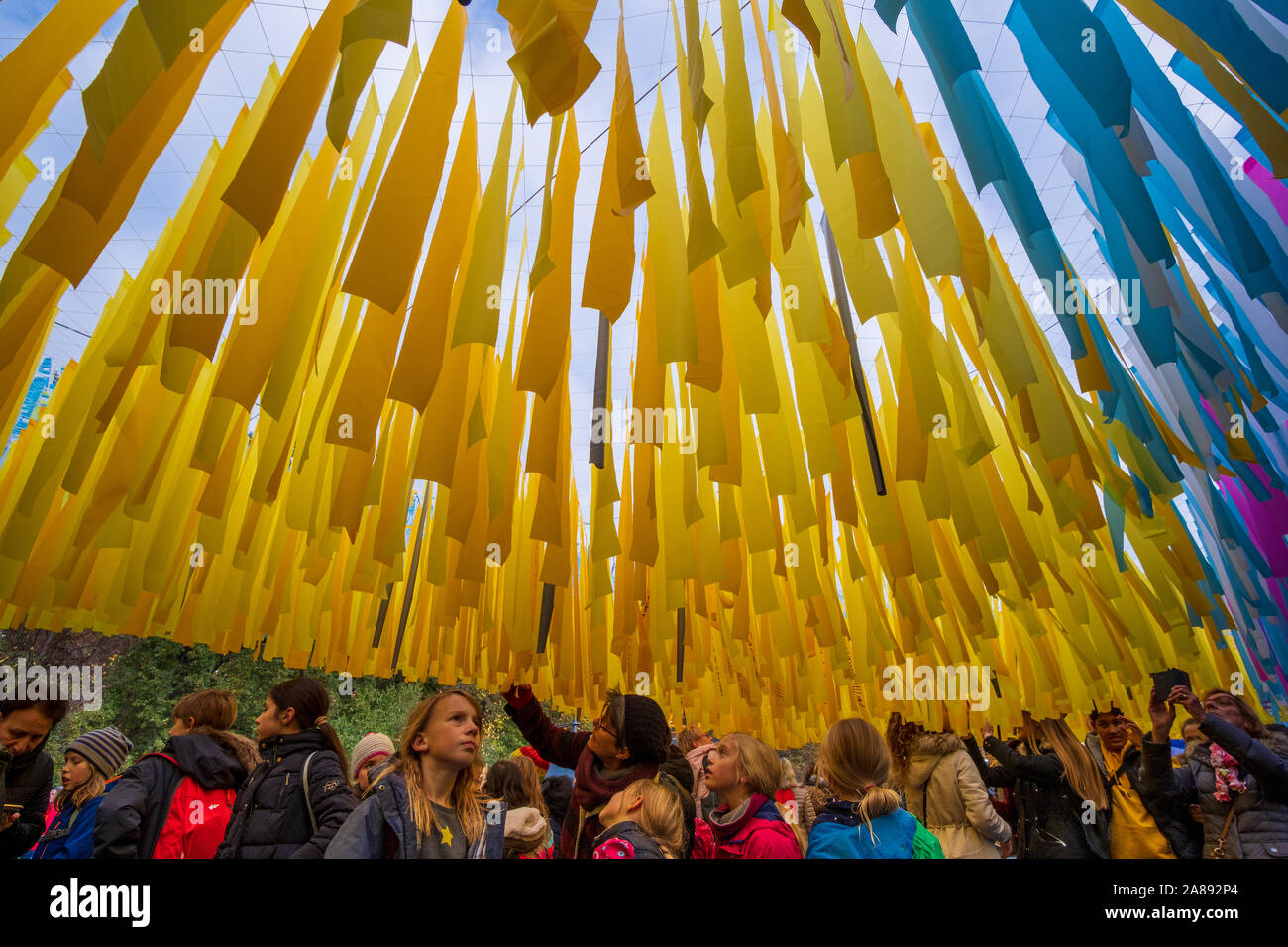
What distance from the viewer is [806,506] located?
167 cm

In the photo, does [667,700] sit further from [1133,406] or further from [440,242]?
[440,242]

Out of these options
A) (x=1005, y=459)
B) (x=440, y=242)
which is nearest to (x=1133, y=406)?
(x=1005, y=459)

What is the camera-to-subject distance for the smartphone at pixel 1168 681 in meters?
3.34

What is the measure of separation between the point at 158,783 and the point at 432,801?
1.14 meters

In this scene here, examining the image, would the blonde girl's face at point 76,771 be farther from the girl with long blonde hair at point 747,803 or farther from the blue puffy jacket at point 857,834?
the blue puffy jacket at point 857,834

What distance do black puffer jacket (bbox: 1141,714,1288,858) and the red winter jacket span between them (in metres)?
1.84

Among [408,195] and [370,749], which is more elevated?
[408,195]

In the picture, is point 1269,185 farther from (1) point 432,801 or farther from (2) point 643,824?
(1) point 432,801

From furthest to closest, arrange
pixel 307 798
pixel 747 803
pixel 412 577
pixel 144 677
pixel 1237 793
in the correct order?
1. pixel 144 677
2. pixel 412 577
3. pixel 1237 793
4. pixel 747 803
5. pixel 307 798

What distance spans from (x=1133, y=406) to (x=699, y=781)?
305cm

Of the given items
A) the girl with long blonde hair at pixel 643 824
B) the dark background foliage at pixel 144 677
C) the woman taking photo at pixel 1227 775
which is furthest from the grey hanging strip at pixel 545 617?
the dark background foliage at pixel 144 677

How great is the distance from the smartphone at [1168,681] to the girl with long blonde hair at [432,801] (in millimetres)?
2969

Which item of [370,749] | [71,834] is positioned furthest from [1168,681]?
[71,834]

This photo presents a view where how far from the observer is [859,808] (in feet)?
7.38
